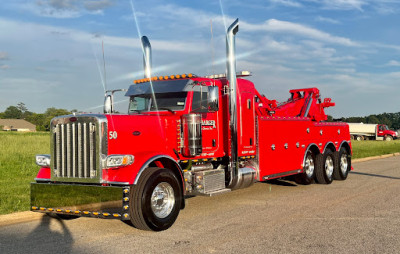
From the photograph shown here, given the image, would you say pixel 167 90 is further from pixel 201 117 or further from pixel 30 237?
pixel 30 237

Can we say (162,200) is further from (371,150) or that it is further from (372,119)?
(372,119)

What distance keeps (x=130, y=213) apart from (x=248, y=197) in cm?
435

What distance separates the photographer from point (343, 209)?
8.59m

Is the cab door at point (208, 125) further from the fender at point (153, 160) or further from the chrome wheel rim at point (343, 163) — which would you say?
the chrome wheel rim at point (343, 163)

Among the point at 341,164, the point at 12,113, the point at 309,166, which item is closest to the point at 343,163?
the point at 341,164

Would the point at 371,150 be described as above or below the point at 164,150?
below

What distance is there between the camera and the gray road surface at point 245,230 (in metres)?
5.91

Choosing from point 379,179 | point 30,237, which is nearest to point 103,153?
point 30,237

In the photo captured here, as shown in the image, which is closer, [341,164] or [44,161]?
[44,161]

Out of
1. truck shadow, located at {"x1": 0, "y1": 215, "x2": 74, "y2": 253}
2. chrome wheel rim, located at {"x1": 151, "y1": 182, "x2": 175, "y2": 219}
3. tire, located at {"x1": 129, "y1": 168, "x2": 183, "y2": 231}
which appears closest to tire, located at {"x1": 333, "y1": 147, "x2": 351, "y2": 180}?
tire, located at {"x1": 129, "y1": 168, "x2": 183, "y2": 231}

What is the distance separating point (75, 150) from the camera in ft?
23.3

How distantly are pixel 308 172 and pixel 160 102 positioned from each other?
594cm

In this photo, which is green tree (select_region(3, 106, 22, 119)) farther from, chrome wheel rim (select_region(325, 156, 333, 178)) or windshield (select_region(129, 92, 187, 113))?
windshield (select_region(129, 92, 187, 113))

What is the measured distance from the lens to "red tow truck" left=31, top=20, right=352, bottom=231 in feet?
22.2
